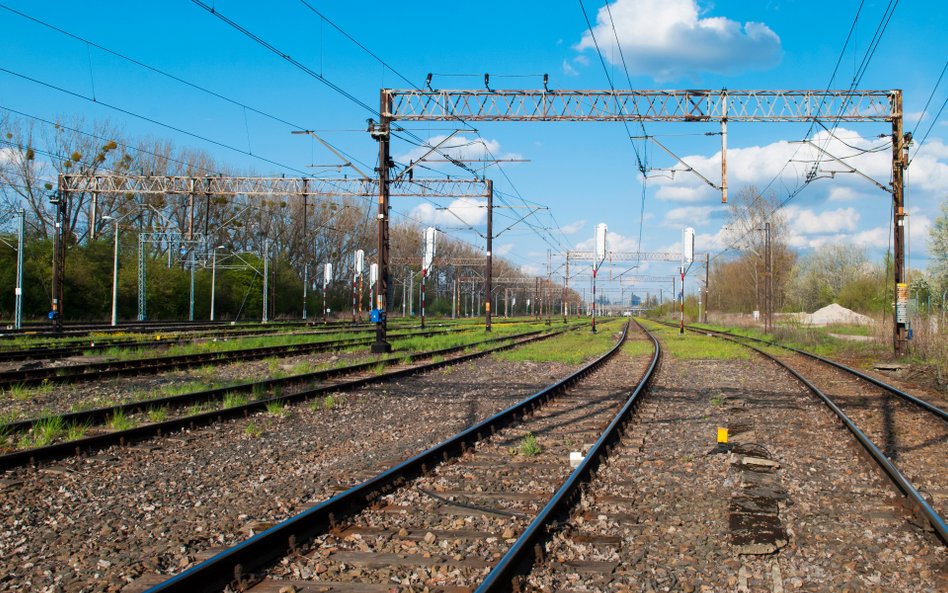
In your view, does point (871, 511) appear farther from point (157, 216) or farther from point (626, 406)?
point (157, 216)

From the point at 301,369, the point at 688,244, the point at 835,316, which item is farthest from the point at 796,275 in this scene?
the point at 301,369

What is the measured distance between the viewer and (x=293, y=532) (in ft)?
17.4

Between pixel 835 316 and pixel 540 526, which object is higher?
pixel 835 316

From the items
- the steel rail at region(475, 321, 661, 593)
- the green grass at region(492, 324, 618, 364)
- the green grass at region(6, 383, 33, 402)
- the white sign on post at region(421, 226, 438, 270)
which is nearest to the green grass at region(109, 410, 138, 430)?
the green grass at region(6, 383, 33, 402)

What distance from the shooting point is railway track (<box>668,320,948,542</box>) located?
6.95 meters

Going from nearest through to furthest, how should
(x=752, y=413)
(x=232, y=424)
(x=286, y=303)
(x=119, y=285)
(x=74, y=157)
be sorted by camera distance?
(x=232, y=424) → (x=752, y=413) → (x=119, y=285) → (x=74, y=157) → (x=286, y=303)

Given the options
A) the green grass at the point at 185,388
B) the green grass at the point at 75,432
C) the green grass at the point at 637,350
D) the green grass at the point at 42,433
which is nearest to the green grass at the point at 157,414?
the green grass at the point at 75,432

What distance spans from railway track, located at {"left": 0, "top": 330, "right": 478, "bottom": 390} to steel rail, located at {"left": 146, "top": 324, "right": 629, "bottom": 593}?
983 centimetres

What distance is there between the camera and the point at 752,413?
1266 cm

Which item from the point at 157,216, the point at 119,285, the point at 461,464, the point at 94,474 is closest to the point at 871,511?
the point at 461,464

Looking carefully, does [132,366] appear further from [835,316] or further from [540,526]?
[835,316]

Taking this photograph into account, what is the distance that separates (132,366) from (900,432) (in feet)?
51.5

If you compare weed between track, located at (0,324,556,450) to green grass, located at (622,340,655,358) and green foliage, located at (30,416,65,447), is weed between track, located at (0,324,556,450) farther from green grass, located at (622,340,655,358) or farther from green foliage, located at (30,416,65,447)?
green grass, located at (622,340,655,358)

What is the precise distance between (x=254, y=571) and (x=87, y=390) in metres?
10.5
